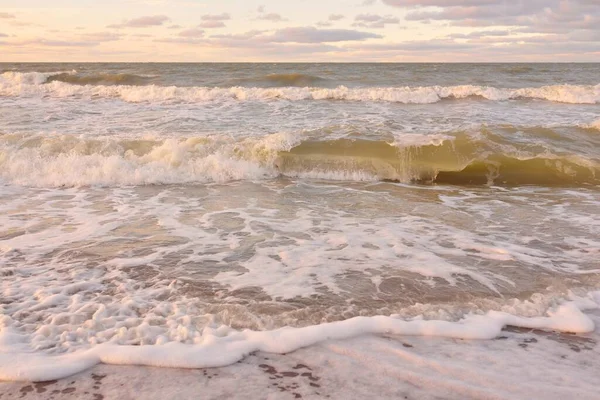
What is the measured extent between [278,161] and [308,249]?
14.5 feet

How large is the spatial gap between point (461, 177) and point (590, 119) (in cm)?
765

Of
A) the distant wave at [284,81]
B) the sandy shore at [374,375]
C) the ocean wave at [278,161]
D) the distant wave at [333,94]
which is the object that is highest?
the distant wave at [284,81]

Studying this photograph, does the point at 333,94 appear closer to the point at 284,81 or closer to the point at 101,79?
the point at 284,81

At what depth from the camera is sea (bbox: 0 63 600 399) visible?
313 cm

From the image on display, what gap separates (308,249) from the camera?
5082 mm

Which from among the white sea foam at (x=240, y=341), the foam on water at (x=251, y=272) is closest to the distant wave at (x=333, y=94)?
the foam on water at (x=251, y=272)

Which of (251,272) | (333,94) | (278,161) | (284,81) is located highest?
(284,81)

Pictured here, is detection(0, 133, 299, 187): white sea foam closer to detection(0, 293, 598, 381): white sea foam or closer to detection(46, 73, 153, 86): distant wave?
detection(0, 293, 598, 381): white sea foam

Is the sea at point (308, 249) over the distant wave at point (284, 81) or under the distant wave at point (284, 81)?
under

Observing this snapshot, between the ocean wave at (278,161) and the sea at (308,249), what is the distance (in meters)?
0.04

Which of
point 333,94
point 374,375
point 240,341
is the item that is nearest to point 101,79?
point 333,94

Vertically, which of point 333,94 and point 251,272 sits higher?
point 333,94

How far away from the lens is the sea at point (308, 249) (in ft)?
10.3

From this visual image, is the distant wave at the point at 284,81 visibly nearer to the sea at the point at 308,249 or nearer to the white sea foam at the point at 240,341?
the sea at the point at 308,249
